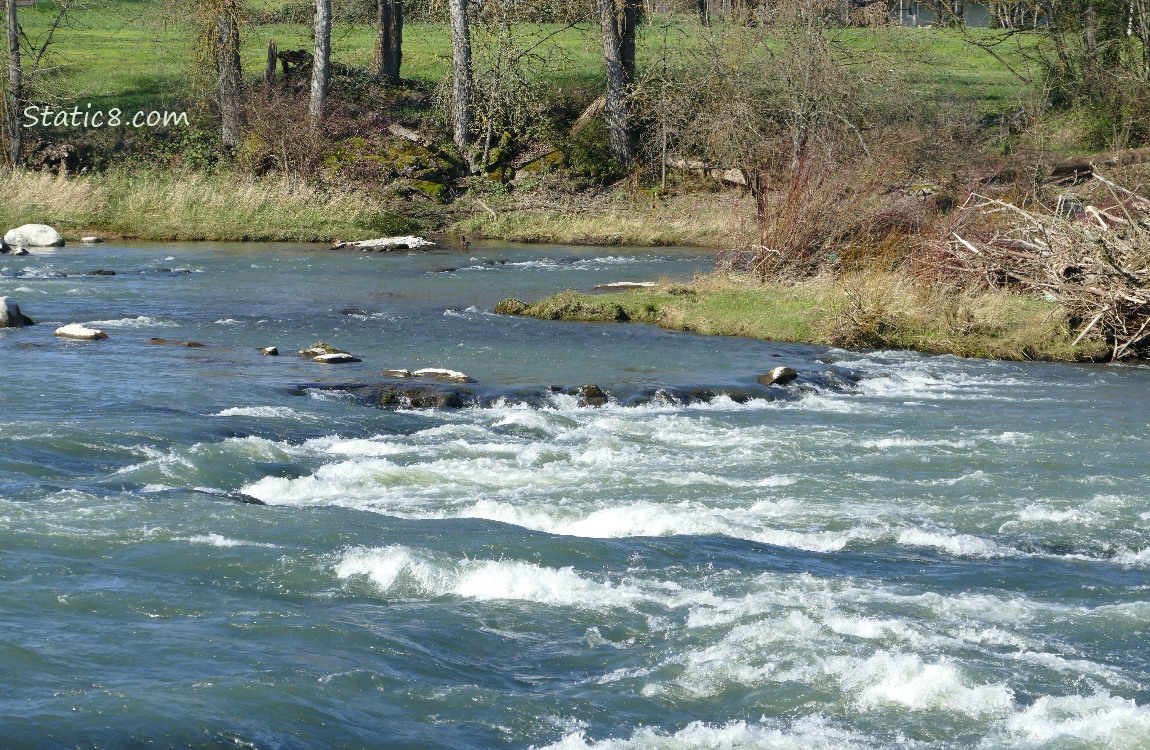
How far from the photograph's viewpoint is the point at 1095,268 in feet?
58.7

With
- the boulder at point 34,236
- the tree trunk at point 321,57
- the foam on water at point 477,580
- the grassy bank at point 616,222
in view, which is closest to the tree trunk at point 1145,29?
the grassy bank at point 616,222

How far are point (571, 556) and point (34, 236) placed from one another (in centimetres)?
2473

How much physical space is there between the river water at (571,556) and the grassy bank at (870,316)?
0.86 meters

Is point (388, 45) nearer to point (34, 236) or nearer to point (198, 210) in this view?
point (198, 210)

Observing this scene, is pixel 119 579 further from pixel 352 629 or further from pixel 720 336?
pixel 720 336

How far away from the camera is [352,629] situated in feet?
26.3

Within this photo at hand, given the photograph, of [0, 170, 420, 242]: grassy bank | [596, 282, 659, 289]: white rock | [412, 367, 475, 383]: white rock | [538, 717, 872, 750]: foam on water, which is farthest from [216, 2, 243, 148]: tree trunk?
[538, 717, 872, 750]: foam on water

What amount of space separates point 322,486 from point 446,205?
25.7 m

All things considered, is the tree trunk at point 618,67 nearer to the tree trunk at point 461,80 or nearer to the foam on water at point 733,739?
the tree trunk at point 461,80

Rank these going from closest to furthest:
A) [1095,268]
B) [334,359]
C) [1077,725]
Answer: [1077,725], [334,359], [1095,268]

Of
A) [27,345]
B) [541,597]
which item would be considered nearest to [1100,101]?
[27,345]

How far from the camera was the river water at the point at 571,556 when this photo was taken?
23.0 ft

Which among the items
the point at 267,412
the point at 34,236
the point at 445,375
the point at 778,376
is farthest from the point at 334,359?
the point at 34,236

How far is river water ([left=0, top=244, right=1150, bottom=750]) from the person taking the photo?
23.0ft
